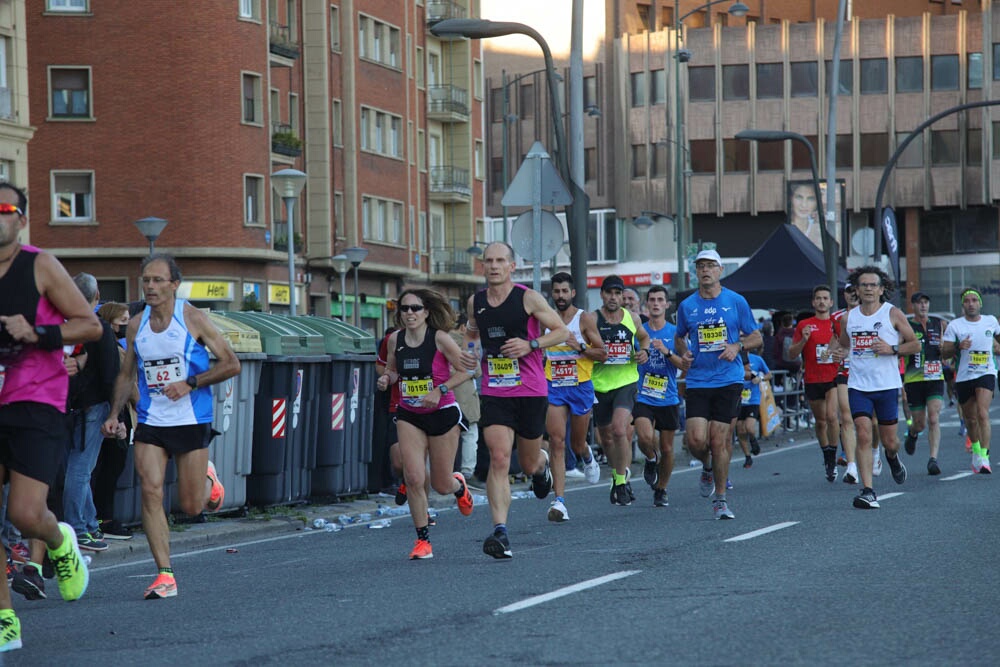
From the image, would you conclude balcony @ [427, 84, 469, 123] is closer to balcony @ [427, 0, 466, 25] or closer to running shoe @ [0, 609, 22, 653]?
balcony @ [427, 0, 466, 25]

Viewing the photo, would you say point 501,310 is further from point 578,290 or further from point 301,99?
point 301,99

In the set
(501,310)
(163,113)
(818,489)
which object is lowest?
(818,489)

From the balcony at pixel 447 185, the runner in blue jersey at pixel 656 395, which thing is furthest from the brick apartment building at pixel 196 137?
the runner in blue jersey at pixel 656 395

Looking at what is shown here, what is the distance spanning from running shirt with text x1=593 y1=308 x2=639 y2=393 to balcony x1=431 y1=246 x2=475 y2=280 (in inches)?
2027

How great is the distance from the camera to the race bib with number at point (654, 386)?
56.9ft

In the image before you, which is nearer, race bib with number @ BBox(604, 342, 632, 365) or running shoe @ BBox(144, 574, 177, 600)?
running shoe @ BBox(144, 574, 177, 600)

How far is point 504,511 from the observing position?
11.8 meters

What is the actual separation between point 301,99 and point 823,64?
98.1 feet

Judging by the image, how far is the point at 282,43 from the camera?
53562 mm

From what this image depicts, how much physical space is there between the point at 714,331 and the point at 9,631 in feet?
26.2

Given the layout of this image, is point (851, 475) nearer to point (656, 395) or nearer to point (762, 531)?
point (656, 395)

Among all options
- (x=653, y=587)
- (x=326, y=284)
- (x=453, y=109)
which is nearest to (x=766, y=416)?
(x=653, y=587)

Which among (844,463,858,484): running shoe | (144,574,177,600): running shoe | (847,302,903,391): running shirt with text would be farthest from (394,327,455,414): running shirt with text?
(844,463,858,484): running shoe

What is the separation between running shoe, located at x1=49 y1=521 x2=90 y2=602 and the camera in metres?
8.61
